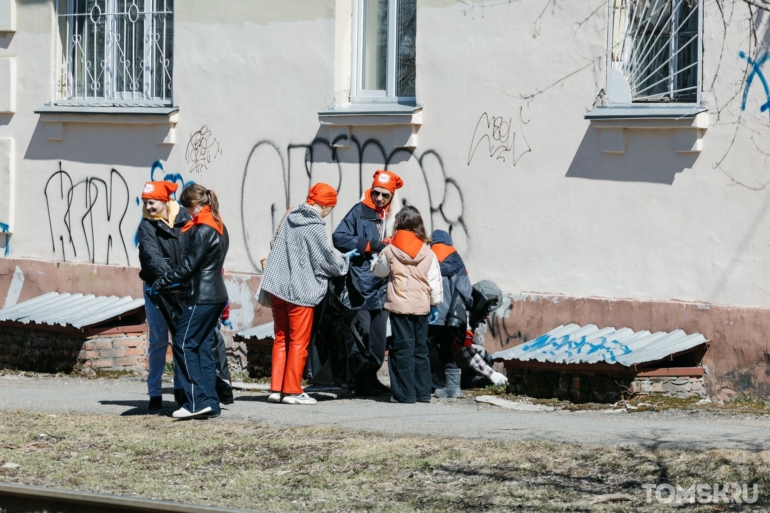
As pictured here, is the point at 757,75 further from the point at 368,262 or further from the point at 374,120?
the point at 374,120

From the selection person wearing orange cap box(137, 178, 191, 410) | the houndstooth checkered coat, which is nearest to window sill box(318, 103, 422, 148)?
the houndstooth checkered coat

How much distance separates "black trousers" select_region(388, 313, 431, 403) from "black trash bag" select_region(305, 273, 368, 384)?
336 mm

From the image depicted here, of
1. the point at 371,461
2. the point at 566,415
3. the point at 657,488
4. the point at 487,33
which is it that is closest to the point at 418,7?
the point at 487,33

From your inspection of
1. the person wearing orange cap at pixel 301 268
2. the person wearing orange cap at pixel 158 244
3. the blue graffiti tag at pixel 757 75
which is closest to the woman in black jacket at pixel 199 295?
the person wearing orange cap at pixel 158 244

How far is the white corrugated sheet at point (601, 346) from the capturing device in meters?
9.04

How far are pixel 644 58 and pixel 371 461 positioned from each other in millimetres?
4434

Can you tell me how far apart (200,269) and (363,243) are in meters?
1.62

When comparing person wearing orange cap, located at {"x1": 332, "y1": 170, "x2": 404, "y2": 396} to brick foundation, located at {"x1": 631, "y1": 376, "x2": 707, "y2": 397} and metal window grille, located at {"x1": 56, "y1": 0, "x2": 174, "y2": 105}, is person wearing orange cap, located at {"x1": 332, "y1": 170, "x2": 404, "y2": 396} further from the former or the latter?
metal window grille, located at {"x1": 56, "y1": 0, "x2": 174, "y2": 105}

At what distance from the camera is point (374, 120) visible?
10805 mm

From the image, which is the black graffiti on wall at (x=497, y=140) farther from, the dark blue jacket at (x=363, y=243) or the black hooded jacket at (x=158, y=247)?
the black hooded jacket at (x=158, y=247)

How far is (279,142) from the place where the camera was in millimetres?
11383

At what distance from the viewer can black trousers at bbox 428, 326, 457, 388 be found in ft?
31.7

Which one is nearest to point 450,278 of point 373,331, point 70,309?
point 373,331

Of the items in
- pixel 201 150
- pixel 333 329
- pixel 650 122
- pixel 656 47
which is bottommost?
pixel 333 329
